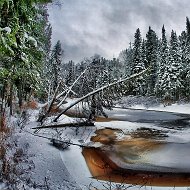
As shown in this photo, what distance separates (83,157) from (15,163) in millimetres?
3086

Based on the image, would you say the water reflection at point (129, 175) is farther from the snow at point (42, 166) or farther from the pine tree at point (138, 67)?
the pine tree at point (138, 67)

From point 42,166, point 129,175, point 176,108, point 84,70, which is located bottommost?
point 129,175

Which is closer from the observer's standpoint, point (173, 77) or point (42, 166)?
point (42, 166)

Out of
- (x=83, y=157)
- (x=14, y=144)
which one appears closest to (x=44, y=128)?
(x=83, y=157)

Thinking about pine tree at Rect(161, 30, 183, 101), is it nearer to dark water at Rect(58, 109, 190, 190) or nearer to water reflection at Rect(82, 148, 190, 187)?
dark water at Rect(58, 109, 190, 190)

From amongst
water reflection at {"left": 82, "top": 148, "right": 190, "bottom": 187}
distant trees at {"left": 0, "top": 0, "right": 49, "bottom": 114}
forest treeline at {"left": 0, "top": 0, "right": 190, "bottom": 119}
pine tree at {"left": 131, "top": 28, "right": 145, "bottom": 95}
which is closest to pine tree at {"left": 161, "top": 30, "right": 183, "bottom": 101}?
forest treeline at {"left": 0, "top": 0, "right": 190, "bottom": 119}

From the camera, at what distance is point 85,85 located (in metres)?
15.8

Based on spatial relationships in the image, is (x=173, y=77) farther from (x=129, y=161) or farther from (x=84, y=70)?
(x=129, y=161)

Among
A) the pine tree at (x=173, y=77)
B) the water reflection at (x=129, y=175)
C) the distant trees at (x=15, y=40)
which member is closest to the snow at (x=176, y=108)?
the pine tree at (x=173, y=77)

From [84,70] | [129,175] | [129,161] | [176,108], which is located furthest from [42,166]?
[176,108]

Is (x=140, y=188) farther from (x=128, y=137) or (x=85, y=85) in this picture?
(x=85, y=85)

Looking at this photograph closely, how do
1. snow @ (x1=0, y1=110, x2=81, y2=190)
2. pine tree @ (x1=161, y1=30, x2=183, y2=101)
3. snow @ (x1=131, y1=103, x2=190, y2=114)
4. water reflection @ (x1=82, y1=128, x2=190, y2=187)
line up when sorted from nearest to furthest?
snow @ (x1=0, y1=110, x2=81, y2=190), water reflection @ (x1=82, y1=128, x2=190, y2=187), snow @ (x1=131, y1=103, x2=190, y2=114), pine tree @ (x1=161, y1=30, x2=183, y2=101)

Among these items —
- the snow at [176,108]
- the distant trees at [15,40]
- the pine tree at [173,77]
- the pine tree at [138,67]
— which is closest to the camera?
the distant trees at [15,40]

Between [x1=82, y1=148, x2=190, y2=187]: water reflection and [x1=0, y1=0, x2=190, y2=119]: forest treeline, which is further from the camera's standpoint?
[x1=0, y1=0, x2=190, y2=119]: forest treeline
